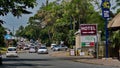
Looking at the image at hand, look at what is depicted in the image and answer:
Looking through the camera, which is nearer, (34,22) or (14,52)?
(14,52)

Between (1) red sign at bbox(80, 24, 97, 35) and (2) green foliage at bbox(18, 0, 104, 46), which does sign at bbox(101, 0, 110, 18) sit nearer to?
(1) red sign at bbox(80, 24, 97, 35)

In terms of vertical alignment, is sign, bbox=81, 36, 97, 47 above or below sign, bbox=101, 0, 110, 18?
below

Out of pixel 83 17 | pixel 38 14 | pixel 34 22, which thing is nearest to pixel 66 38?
pixel 83 17

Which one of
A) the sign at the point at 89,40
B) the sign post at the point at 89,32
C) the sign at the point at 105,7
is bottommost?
the sign at the point at 89,40

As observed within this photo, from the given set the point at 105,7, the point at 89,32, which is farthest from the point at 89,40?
the point at 105,7

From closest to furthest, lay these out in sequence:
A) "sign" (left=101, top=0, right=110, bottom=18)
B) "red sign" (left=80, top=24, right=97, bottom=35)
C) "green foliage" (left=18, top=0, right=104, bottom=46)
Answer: "sign" (left=101, top=0, right=110, bottom=18)
"red sign" (left=80, top=24, right=97, bottom=35)
"green foliage" (left=18, top=0, right=104, bottom=46)

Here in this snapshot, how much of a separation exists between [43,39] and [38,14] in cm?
1000

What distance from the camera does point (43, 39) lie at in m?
172

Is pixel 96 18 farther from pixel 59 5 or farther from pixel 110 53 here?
pixel 59 5

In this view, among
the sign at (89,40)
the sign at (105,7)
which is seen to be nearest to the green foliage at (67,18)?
the sign at (89,40)

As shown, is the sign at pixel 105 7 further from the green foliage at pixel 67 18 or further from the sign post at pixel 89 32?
the green foliage at pixel 67 18

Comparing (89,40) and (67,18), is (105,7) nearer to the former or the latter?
(89,40)

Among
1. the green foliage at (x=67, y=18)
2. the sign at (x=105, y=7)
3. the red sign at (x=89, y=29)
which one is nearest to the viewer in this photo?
the sign at (x=105, y=7)

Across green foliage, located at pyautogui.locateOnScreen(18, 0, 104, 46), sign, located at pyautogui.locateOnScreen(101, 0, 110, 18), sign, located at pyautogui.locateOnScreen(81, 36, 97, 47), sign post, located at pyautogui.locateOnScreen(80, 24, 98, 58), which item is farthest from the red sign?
green foliage, located at pyautogui.locateOnScreen(18, 0, 104, 46)
